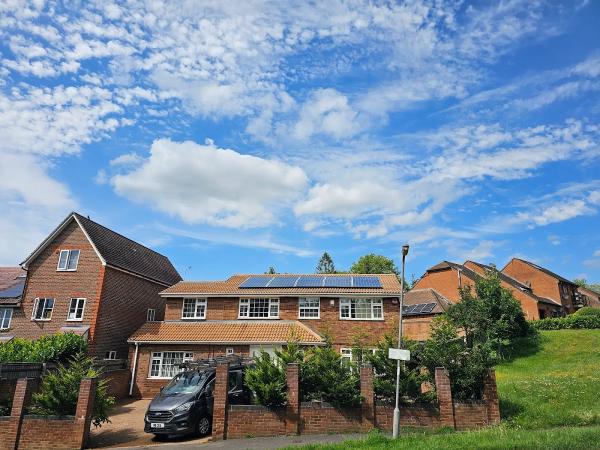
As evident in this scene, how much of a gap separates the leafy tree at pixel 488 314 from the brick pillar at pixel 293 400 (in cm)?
1873

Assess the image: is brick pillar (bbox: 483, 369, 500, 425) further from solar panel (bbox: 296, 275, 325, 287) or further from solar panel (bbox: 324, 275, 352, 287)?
solar panel (bbox: 296, 275, 325, 287)

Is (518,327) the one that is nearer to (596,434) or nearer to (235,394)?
(596,434)

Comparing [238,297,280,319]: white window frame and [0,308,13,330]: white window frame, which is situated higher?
[238,297,280,319]: white window frame

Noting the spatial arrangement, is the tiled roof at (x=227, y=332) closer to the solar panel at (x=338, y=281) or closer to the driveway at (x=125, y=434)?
the solar panel at (x=338, y=281)

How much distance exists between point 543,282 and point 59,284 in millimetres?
54120

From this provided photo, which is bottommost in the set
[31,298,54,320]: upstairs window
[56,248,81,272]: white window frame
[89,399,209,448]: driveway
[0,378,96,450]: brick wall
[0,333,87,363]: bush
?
[89,399,209,448]: driveway

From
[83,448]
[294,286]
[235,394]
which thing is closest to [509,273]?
[294,286]

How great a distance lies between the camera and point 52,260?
29250 mm

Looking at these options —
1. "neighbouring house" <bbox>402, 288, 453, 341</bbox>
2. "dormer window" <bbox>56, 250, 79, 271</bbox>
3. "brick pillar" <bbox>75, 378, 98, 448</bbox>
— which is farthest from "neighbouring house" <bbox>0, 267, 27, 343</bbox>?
"neighbouring house" <bbox>402, 288, 453, 341</bbox>

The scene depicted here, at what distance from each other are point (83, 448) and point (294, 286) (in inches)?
649

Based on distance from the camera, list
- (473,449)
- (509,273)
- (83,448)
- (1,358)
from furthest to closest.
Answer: (509,273)
(1,358)
(83,448)
(473,449)

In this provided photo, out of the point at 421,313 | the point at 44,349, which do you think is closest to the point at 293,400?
the point at 44,349

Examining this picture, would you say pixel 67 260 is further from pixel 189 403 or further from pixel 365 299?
pixel 365 299

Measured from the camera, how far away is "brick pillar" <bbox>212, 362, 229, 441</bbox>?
44.8 ft
